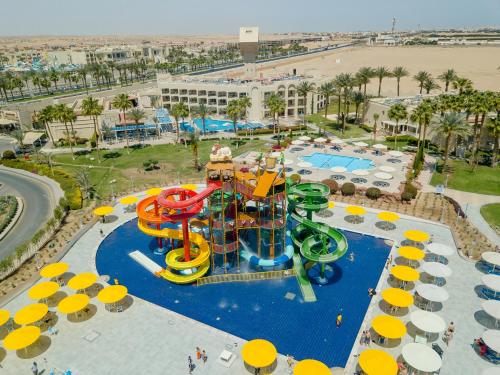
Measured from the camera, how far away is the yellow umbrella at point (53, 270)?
40.1 metres

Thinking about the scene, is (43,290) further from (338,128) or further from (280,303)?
(338,128)

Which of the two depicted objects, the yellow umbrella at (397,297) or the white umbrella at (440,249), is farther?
the white umbrella at (440,249)

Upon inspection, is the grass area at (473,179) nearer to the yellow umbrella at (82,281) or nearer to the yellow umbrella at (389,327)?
the yellow umbrella at (389,327)

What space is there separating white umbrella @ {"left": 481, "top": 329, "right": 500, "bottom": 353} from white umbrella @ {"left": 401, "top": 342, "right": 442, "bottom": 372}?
4.84 m

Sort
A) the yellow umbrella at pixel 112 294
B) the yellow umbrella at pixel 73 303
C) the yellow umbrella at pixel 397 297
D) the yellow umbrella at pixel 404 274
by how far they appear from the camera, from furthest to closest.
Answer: the yellow umbrella at pixel 404 274 → the yellow umbrella at pixel 112 294 → the yellow umbrella at pixel 73 303 → the yellow umbrella at pixel 397 297

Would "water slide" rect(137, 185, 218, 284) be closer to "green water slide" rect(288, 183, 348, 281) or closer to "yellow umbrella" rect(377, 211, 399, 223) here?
"green water slide" rect(288, 183, 348, 281)

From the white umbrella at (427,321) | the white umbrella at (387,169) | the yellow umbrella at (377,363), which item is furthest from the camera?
the white umbrella at (387,169)

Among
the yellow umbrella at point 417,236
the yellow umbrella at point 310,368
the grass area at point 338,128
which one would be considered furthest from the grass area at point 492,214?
the grass area at point 338,128

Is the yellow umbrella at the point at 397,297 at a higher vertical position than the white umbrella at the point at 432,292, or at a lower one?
higher

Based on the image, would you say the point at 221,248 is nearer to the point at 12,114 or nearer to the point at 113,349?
the point at 113,349

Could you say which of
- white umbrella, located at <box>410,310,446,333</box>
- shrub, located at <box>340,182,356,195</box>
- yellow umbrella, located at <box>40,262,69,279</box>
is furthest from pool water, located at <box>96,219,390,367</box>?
shrub, located at <box>340,182,356,195</box>

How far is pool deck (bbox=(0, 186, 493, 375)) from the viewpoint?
101ft

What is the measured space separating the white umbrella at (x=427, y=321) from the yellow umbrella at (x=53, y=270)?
1384 inches

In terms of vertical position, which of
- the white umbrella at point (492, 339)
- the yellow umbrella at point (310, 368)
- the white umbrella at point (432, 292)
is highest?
the white umbrella at point (432, 292)
